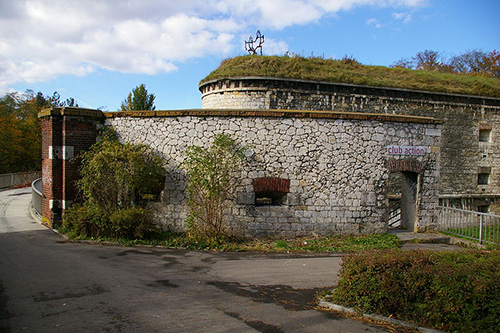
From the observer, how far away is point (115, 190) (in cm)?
1045

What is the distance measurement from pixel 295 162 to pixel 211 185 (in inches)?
107

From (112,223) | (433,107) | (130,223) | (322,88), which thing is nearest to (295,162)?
(130,223)

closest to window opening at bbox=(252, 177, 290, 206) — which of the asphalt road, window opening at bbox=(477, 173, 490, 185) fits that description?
the asphalt road

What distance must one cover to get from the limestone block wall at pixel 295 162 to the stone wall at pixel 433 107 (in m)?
6.25

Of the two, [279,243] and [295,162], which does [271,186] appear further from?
[279,243]

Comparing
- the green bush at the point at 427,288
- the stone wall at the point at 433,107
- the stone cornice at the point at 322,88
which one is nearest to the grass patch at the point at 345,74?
the stone cornice at the point at 322,88

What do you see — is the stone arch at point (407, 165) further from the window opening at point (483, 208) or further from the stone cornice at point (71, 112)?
the stone cornice at point (71, 112)

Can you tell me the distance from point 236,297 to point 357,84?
14365 millimetres

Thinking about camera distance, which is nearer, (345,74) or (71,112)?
(71,112)

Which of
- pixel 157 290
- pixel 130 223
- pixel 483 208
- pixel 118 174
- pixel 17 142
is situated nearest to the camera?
pixel 157 290

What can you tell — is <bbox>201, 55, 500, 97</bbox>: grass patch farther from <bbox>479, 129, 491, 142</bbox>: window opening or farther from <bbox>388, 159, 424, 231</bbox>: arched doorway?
<bbox>388, 159, 424, 231</bbox>: arched doorway

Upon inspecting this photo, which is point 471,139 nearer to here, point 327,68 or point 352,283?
point 327,68

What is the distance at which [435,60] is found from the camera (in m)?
48.6

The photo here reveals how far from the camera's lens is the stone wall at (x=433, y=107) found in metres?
16.8
